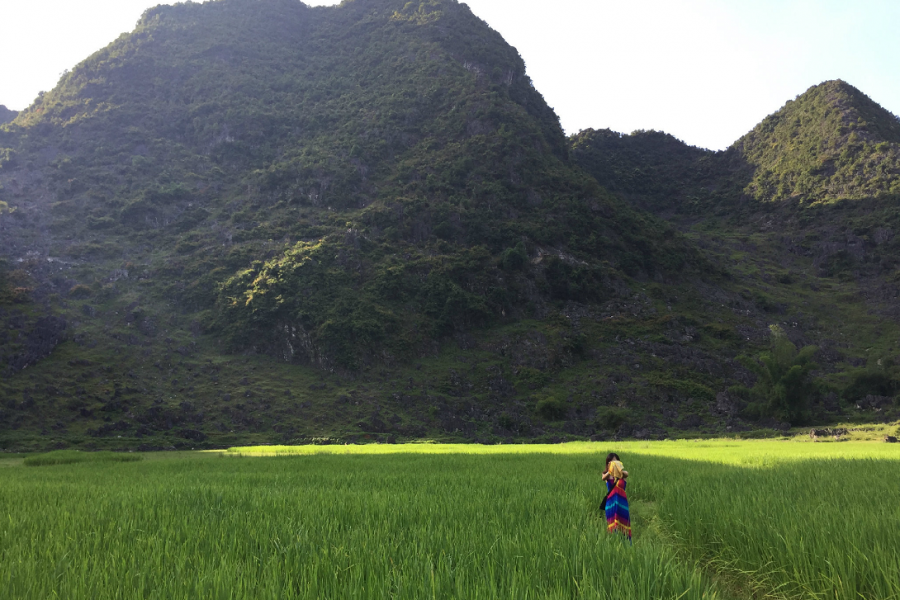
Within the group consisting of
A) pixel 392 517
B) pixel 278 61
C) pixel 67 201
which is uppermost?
pixel 278 61

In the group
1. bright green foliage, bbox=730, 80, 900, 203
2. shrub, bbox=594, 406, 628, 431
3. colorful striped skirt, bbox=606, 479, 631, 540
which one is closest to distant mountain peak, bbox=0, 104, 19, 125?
shrub, bbox=594, 406, 628, 431

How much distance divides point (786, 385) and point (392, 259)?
5405cm

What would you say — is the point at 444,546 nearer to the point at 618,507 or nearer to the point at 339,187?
the point at 618,507

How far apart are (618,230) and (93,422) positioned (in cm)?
8458

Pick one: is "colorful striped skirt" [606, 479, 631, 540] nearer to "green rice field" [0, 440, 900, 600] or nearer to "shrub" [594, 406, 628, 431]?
"green rice field" [0, 440, 900, 600]

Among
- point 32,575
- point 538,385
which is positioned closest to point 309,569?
point 32,575

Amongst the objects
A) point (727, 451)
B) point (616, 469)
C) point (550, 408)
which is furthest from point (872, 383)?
point (616, 469)

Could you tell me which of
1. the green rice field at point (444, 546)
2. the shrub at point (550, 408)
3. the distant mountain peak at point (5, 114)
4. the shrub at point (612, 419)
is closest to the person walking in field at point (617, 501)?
the green rice field at point (444, 546)

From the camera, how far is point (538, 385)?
57.4 m

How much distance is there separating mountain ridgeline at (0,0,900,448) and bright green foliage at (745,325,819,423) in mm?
499

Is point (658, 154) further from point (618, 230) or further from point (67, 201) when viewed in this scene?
point (67, 201)

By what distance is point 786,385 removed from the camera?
4475 centimetres

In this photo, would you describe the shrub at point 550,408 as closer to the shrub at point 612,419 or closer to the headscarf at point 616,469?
the shrub at point 612,419

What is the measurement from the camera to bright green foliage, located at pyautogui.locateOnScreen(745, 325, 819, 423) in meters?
44.4
